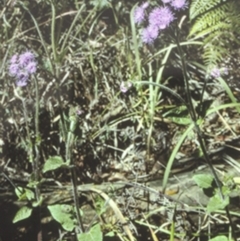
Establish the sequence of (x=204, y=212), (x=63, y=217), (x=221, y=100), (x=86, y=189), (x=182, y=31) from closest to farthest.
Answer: (x=63, y=217) < (x=204, y=212) < (x=86, y=189) < (x=221, y=100) < (x=182, y=31)

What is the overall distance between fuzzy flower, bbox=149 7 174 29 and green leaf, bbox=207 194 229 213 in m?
0.63

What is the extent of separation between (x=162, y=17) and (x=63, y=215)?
2.82ft

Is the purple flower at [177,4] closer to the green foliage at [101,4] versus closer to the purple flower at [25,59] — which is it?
the purple flower at [25,59]

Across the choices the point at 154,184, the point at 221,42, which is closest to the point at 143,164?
the point at 154,184

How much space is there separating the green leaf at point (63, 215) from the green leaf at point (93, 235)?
0.20 feet

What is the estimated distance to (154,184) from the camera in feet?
8.34

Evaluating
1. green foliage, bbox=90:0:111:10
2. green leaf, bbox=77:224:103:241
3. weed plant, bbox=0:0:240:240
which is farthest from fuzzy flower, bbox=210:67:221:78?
green leaf, bbox=77:224:103:241

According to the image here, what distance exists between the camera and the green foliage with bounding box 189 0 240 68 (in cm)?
274

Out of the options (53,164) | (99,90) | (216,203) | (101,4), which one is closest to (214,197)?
(216,203)

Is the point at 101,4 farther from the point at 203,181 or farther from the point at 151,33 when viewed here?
the point at 203,181

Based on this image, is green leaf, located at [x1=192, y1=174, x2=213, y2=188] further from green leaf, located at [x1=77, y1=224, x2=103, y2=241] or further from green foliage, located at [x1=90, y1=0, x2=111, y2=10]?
green foliage, located at [x1=90, y1=0, x2=111, y2=10]

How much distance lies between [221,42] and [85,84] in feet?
2.35

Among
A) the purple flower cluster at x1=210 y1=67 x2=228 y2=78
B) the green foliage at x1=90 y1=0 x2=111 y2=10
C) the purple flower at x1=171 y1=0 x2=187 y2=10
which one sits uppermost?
the purple flower at x1=171 y1=0 x2=187 y2=10

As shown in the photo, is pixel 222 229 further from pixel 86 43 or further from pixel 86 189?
pixel 86 43
